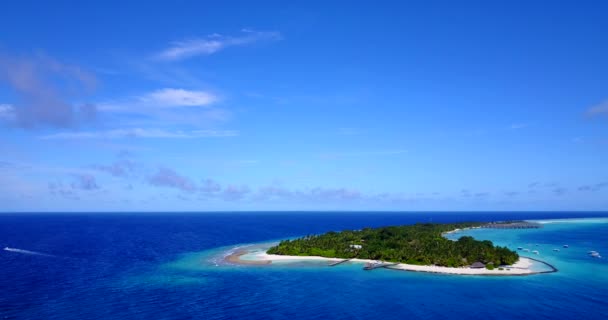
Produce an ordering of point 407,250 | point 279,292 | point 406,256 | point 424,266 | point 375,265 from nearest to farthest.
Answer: point 279,292 → point 424,266 → point 375,265 → point 406,256 → point 407,250

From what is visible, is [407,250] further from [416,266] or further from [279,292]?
[279,292]

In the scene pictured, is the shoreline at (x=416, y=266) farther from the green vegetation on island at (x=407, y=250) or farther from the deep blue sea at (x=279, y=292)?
the deep blue sea at (x=279, y=292)

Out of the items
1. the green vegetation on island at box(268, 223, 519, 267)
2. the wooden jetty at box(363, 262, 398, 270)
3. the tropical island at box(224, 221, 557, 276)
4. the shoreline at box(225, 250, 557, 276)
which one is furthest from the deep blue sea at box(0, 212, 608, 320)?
the green vegetation on island at box(268, 223, 519, 267)

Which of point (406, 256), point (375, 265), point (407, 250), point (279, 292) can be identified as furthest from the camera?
point (407, 250)

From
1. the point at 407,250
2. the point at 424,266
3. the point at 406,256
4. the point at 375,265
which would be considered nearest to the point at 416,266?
the point at 424,266

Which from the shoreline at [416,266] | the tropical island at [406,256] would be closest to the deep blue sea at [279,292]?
the shoreline at [416,266]

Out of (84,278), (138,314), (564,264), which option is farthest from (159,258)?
(564,264)

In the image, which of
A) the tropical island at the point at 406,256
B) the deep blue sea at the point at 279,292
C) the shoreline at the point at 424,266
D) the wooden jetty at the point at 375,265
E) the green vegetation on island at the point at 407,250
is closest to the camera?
the deep blue sea at the point at 279,292
